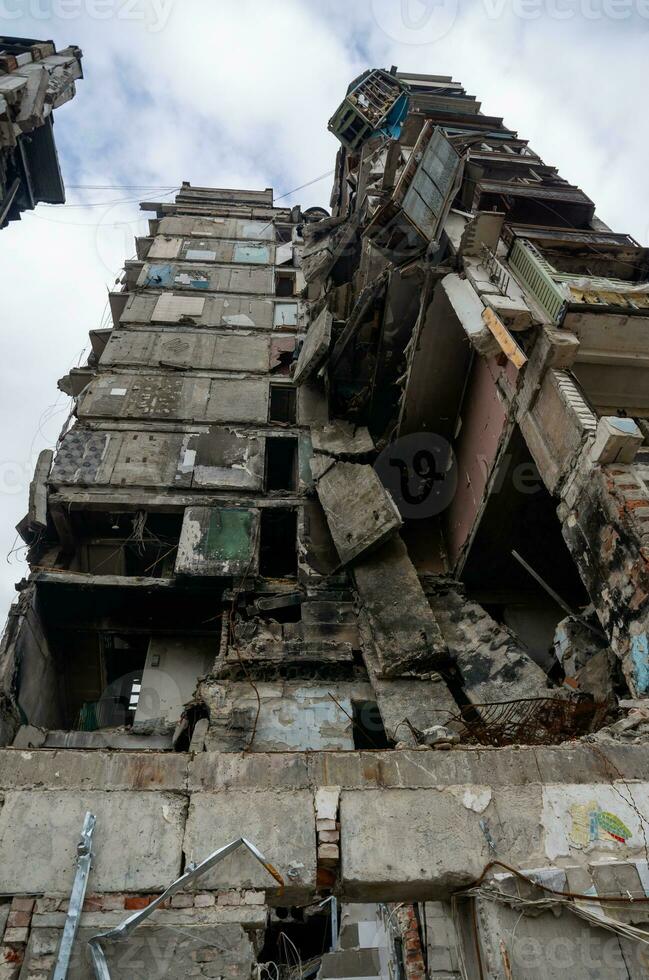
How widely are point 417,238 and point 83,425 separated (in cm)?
1011

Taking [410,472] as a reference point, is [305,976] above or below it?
below

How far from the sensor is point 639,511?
21.9 ft

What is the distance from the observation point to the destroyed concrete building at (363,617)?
168 inches

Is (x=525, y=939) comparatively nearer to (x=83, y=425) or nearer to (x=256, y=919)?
(x=256, y=919)

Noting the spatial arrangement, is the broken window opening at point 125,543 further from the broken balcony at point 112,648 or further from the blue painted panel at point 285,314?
the blue painted panel at point 285,314

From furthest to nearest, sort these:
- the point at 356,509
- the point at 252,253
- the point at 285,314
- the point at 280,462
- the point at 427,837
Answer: the point at 252,253 → the point at 285,314 → the point at 280,462 → the point at 356,509 → the point at 427,837

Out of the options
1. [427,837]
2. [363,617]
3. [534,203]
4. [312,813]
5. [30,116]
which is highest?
[30,116]

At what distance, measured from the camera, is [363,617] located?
1083 cm

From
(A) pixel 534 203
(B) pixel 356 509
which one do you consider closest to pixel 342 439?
(B) pixel 356 509

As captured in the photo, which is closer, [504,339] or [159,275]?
[504,339]

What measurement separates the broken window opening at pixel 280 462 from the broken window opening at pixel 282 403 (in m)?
1.37

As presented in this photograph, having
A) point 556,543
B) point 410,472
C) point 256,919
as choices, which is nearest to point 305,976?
point 256,919

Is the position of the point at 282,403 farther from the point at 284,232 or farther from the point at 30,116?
the point at 30,116

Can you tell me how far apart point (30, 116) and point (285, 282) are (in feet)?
38.5
